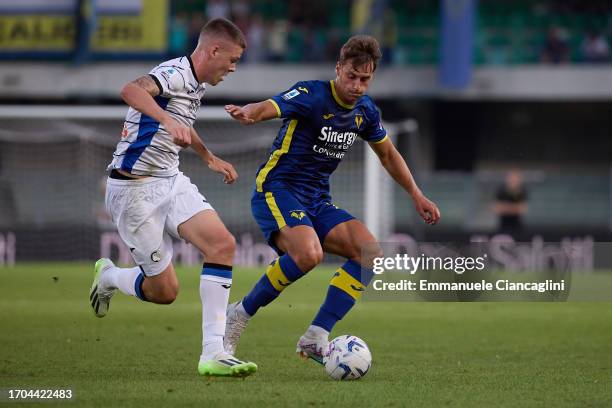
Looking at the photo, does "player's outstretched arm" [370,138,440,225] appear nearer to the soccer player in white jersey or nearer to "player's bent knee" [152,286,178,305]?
the soccer player in white jersey

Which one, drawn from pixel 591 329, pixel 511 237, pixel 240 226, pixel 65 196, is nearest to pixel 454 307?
pixel 591 329

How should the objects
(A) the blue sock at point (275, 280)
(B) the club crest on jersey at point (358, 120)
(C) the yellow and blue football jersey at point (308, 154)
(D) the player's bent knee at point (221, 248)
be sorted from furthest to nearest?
(B) the club crest on jersey at point (358, 120) → (C) the yellow and blue football jersey at point (308, 154) → (A) the blue sock at point (275, 280) → (D) the player's bent knee at point (221, 248)

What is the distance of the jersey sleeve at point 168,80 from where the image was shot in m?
6.77

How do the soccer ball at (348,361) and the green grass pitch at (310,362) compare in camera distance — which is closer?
the green grass pitch at (310,362)

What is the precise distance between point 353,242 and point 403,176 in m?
0.71

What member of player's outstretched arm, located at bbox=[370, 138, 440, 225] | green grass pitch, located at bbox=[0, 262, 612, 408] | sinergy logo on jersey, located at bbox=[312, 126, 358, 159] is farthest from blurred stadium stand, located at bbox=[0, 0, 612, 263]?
sinergy logo on jersey, located at bbox=[312, 126, 358, 159]

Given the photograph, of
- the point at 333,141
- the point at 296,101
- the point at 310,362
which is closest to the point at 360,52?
the point at 296,101

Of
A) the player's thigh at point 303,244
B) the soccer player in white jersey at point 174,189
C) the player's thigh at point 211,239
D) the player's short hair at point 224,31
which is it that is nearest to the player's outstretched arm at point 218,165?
the soccer player in white jersey at point 174,189

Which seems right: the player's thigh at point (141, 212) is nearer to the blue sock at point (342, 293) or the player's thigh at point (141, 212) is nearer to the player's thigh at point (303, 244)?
the player's thigh at point (303, 244)

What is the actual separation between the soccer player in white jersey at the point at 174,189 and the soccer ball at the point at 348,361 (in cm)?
69

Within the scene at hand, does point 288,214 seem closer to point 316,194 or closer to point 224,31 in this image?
point 316,194

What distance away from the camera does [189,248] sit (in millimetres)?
20719

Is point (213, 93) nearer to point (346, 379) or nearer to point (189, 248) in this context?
point (189, 248)

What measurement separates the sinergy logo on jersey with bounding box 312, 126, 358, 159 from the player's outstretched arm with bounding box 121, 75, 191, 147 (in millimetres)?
1323
